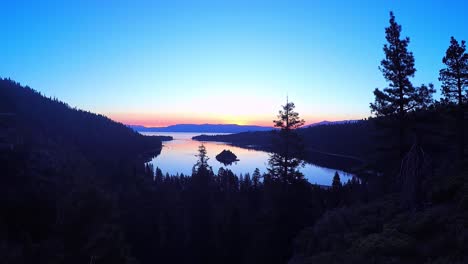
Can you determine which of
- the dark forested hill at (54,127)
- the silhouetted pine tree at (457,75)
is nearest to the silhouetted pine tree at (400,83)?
the silhouetted pine tree at (457,75)

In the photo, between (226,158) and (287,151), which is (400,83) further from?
(226,158)

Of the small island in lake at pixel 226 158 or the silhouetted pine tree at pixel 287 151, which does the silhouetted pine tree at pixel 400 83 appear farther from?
the small island in lake at pixel 226 158

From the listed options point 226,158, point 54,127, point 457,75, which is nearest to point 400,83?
point 457,75

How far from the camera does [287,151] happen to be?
2278cm

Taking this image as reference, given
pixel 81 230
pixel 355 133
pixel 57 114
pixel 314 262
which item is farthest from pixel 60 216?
pixel 355 133

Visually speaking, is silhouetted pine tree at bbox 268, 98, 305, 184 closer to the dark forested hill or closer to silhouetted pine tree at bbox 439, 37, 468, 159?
silhouetted pine tree at bbox 439, 37, 468, 159

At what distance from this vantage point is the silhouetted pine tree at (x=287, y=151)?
22594 mm

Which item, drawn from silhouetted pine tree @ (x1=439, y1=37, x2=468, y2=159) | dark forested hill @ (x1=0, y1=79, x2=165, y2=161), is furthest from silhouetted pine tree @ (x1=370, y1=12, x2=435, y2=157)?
dark forested hill @ (x1=0, y1=79, x2=165, y2=161)

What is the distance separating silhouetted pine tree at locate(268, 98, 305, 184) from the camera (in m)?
22.6

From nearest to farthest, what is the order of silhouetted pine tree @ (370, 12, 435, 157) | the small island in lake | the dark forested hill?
silhouetted pine tree @ (370, 12, 435, 157), the dark forested hill, the small island in lake

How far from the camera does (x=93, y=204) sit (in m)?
24.7

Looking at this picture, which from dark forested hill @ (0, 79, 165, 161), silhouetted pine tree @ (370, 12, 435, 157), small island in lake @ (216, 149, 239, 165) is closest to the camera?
silhouetted pine tree @ (370, 12, 435, 157)

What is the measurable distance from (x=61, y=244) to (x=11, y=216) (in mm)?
28776

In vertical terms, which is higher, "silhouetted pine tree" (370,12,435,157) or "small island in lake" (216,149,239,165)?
"silhouetted pine tree" (370,12,435,157)
